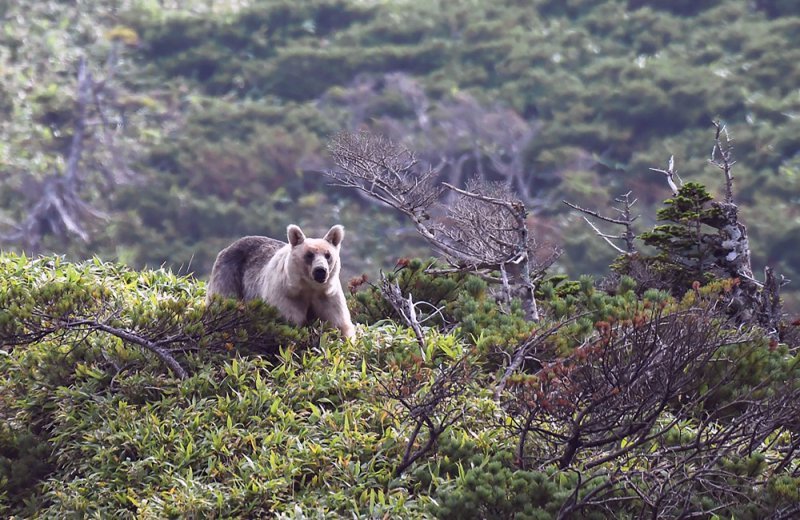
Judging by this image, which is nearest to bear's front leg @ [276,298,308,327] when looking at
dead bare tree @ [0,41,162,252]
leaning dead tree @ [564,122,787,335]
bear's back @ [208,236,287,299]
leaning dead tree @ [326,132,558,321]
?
bear's back @ [208,236,287,299]

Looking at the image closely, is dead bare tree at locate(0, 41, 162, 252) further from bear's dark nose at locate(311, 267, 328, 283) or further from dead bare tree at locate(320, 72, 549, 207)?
bear's dark nose at locate(311, 267, 328, 283)

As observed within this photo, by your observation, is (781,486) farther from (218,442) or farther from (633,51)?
(633,51)

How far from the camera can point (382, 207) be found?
3294 cm

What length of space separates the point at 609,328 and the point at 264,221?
25.3 meters

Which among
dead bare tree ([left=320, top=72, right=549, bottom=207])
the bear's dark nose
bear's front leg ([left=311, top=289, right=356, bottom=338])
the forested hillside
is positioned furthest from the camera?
dead bare tree ([left=320, top=72, right=549, bottom=207])

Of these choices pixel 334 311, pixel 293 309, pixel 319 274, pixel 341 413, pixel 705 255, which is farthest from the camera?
pixel 705 255

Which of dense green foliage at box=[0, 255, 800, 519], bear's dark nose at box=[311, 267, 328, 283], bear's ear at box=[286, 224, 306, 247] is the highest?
bear's ear at box=[286, 224, 306, 247]

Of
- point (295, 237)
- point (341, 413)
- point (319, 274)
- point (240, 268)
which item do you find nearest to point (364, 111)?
point (240, 268)

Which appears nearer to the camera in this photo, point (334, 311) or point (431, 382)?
point (431, 382)

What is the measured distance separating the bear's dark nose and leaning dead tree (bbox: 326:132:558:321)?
2038 millimetres

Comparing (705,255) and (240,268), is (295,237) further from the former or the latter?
(705,255)

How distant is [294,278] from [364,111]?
28.6 metres

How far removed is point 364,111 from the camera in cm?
3731

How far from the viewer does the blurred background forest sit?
31.2m
